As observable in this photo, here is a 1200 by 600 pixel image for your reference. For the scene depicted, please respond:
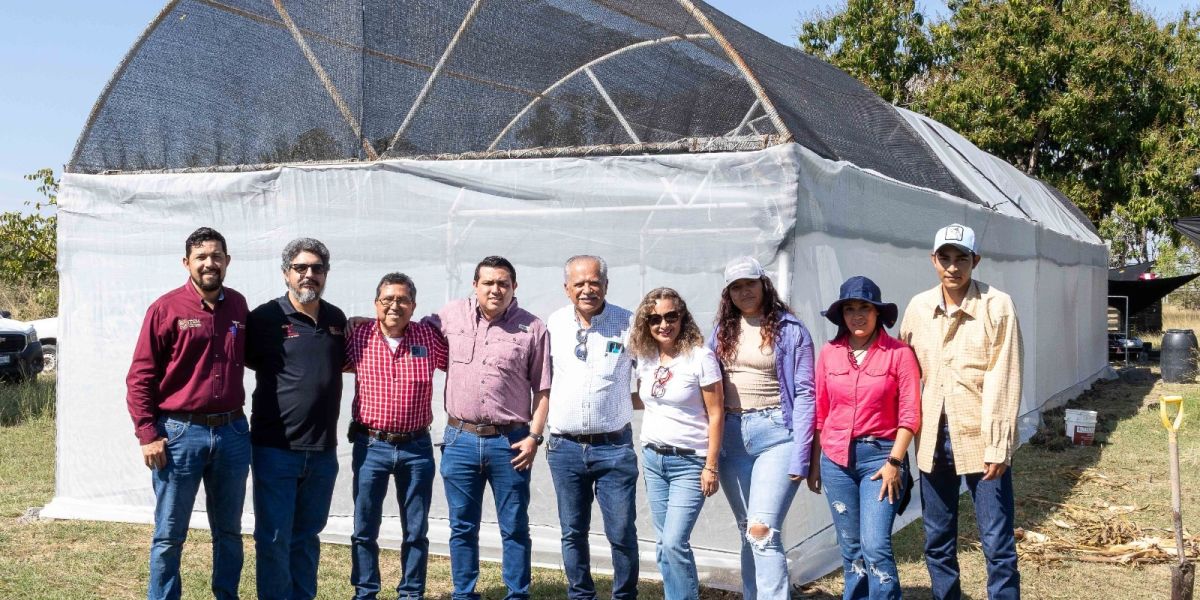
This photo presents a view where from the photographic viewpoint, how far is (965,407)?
3.74 m

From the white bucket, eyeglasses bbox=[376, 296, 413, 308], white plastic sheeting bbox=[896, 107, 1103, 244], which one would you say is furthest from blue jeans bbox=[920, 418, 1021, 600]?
the white bucket

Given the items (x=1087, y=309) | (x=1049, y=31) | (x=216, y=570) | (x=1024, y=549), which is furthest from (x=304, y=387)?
(x=1049, y=31)

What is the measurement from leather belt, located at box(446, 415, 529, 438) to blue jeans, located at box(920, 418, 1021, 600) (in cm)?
158

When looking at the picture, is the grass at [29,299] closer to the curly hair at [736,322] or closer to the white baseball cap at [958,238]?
the curly hair at [736,322]

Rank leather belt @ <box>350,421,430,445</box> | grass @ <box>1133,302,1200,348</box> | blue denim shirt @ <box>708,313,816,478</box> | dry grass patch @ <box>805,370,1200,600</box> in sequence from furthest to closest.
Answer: grass @ <box>1133,302,1200,348</box> < dry grass patch @ <box>805,370,1200,600</box> < leather belt @ <box>350,421,430,445</box> < blue denim shirt @ <box>708,313,816,478</box>

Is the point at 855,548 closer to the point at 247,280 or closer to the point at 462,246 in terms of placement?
the point at 462,246

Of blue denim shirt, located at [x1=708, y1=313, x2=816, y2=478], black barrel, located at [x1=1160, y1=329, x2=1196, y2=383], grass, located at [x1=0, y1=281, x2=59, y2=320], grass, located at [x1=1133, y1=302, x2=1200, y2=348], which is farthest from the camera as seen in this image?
grass, located at [x1=1133, y1=302, x2=1200, y2=348]

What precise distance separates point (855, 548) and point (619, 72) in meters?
3.12

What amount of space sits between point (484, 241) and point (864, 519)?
2619mm

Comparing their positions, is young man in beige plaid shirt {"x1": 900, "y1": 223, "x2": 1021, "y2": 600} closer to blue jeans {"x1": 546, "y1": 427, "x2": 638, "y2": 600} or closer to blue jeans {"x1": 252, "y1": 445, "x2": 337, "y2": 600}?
blue jeans {"x1": 546, "y1": 427, "x2": 638, "y2": 600}

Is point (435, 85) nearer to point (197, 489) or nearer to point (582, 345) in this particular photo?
point (582, 345)

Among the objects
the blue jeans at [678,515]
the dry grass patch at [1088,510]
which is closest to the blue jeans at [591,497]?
the blue jeans at [678,515]

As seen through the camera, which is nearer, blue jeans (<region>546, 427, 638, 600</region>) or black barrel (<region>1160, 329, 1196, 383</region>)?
blue jeans (<region>546, 427, 638, 600</region>)

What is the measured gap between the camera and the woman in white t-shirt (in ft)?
12.3
